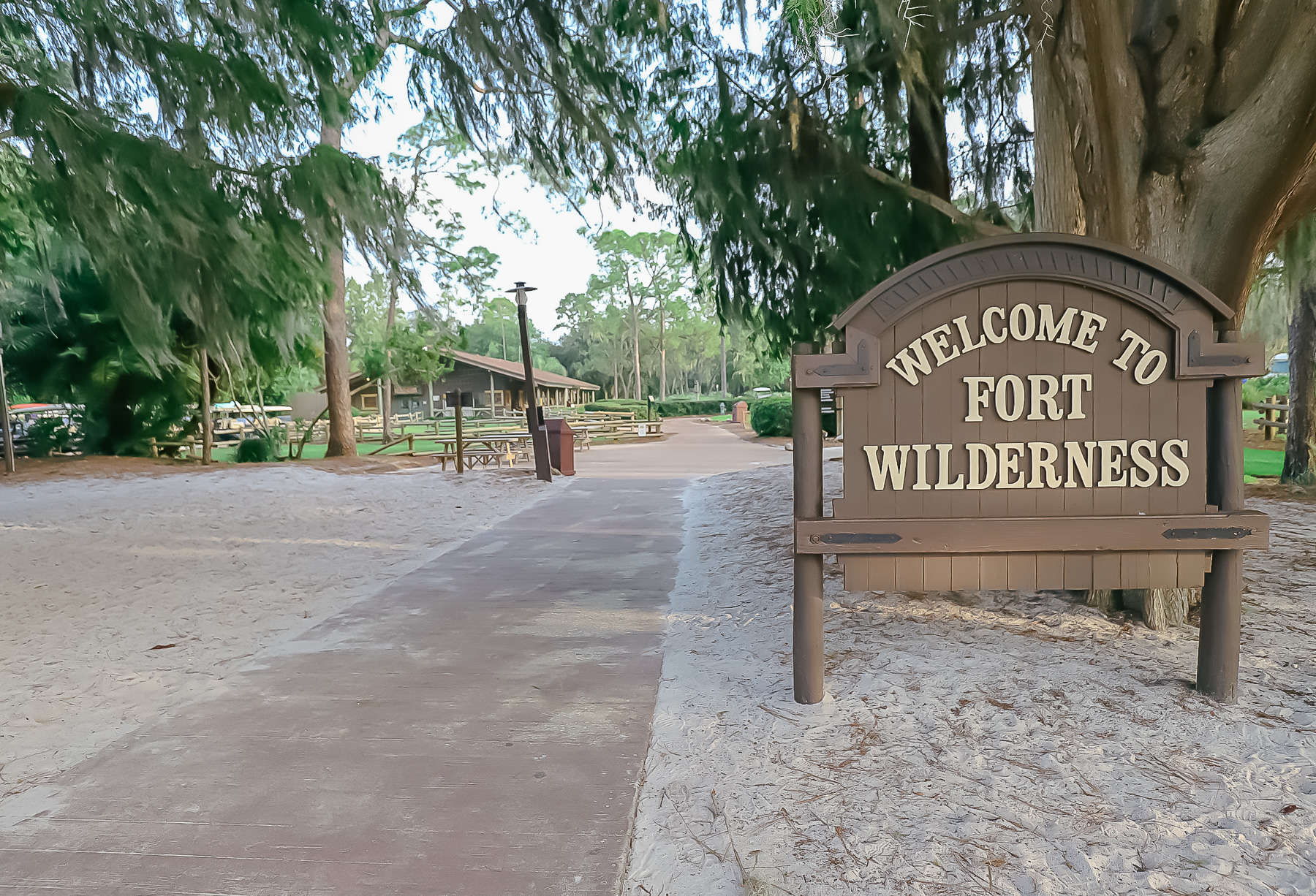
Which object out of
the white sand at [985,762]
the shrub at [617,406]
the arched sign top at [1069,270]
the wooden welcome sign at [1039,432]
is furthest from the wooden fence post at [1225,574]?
the shrub at [617,406]

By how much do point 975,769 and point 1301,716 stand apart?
4.69ft

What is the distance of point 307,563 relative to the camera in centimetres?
673

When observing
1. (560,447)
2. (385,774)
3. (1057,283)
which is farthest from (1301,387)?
(385,774)

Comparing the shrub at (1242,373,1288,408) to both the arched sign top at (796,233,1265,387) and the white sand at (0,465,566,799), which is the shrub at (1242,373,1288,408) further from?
the arched sign top at (796,233,1265,387)

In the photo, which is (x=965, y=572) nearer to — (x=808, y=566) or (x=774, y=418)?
(x=808, y=566)

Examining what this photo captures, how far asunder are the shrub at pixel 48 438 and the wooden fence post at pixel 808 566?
792 inches

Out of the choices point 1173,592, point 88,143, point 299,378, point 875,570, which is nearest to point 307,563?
point 88,143

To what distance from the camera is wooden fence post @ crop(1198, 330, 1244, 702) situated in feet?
10.4

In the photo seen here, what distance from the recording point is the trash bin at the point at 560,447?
1408 cm

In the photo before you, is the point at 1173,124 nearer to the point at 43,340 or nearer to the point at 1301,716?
the point at 1301,716

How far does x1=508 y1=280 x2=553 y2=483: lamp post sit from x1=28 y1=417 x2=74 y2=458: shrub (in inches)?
455

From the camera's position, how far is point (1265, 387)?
2889cm

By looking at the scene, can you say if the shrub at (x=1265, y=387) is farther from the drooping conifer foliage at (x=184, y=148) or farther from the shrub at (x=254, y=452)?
the shrub at (x=254, y=452)

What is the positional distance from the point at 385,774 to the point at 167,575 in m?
4.73
